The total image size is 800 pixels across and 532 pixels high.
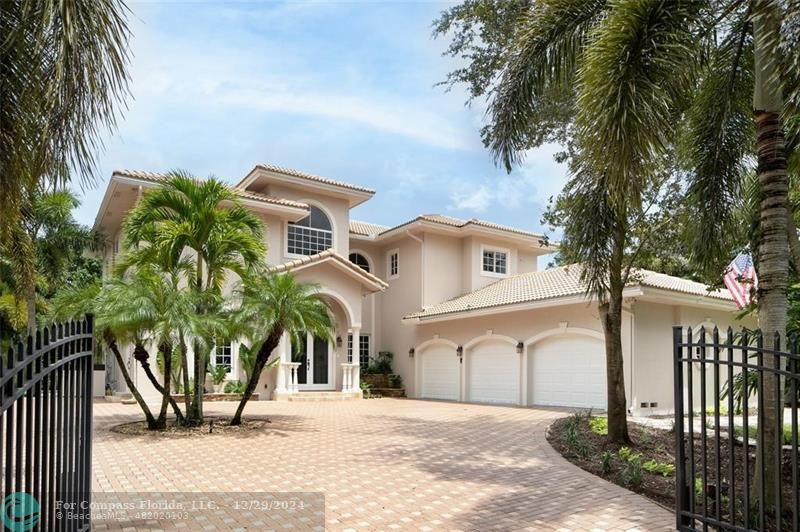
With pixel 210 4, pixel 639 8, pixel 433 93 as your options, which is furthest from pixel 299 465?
pixel 433 93

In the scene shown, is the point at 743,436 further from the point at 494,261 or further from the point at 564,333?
the point at 494,261

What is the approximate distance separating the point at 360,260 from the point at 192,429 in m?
16.2

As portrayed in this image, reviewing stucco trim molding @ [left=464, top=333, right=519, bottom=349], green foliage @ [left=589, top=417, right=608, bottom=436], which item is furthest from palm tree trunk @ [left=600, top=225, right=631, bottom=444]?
stucco trim molding @ [left=464, top=333, right=519, bottom=349]

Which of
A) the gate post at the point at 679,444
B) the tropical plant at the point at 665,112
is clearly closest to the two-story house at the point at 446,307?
the tropical plant at the point at 665,112

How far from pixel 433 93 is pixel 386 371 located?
15.1 m

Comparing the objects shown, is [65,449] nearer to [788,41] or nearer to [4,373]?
[4,373]

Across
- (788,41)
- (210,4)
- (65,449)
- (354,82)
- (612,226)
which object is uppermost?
(354,82)

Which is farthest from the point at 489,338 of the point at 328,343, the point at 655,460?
the point at 655,460

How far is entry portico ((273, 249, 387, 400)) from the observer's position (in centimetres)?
2175

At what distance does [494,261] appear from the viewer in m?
28.2

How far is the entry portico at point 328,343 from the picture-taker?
21750 millimetres

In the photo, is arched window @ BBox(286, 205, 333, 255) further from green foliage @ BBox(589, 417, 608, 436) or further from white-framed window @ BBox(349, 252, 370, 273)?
green foliage @ BBox(589, 417, 608, 436)

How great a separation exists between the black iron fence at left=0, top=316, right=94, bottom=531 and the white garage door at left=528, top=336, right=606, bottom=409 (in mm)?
16149

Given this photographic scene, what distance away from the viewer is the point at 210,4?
28.6 feet
